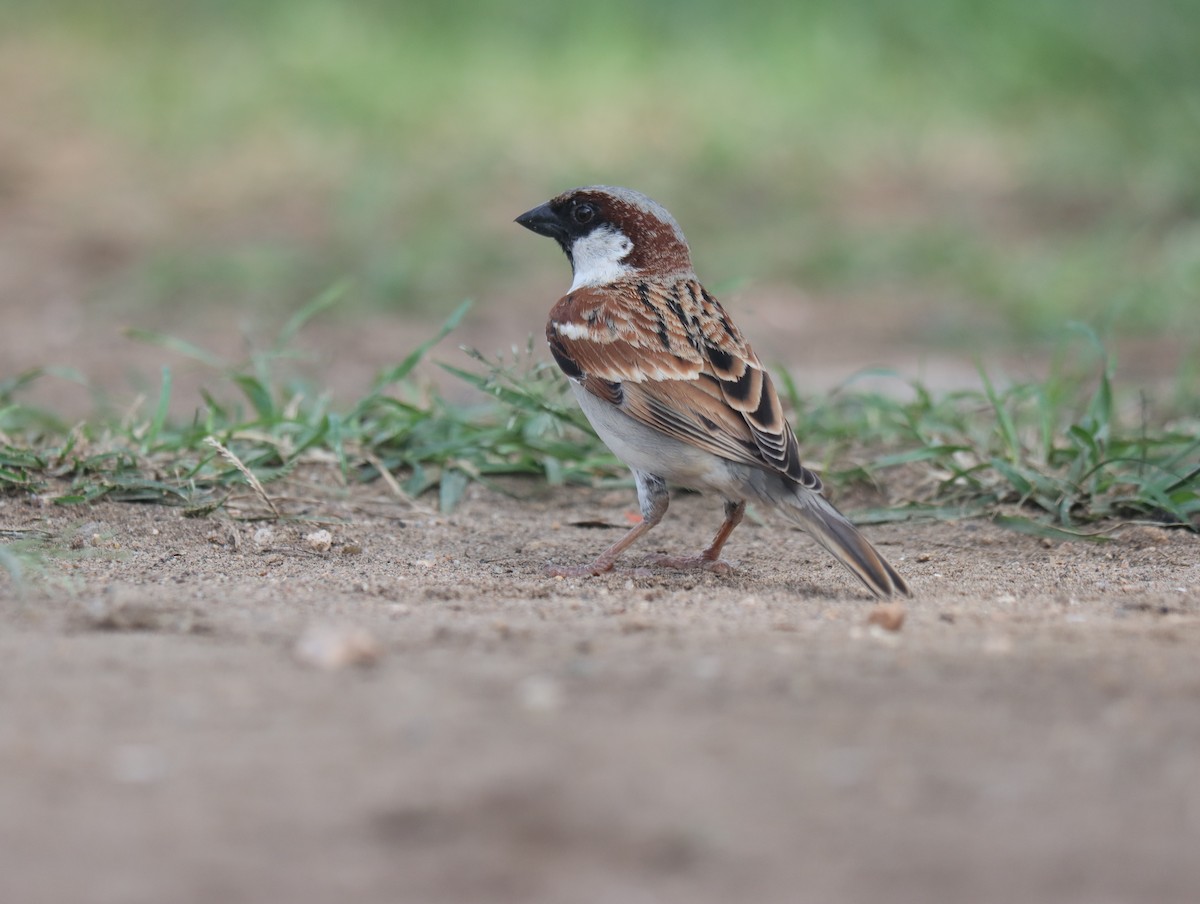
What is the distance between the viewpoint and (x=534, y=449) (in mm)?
5582

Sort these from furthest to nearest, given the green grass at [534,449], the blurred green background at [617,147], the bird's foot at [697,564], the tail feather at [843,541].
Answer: the blurred green background at [617,147], the green grass at [534,449], the bird's foot at [697,564], the tail feather at [843,541]

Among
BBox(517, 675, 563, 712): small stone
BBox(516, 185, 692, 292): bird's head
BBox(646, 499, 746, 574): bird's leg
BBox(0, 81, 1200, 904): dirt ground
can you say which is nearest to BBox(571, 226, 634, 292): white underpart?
BBox(516, 185, 692, 292): bird's head

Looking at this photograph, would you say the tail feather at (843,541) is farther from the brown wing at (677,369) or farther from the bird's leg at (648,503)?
the bird's leg at (648,503)

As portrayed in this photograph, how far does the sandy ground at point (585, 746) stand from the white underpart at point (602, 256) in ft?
5.25

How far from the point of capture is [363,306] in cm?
843

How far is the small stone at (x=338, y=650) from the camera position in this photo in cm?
302

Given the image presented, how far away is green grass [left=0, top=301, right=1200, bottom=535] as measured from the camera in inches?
194

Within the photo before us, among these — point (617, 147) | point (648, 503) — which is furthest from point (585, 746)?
point (617, 147)

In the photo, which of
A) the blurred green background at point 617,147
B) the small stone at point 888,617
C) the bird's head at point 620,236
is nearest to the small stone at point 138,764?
the small stone at point 888,617

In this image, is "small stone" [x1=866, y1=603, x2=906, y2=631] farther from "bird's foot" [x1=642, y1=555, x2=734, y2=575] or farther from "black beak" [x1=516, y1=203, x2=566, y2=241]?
"black beak" [x1=516, y1=203, x2=566, y2=241]

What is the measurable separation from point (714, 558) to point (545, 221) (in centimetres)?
150

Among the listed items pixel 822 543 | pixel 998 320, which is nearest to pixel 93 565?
pixel 822 543

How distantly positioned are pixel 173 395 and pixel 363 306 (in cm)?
161

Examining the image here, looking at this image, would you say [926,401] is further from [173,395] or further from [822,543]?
[173,395]
